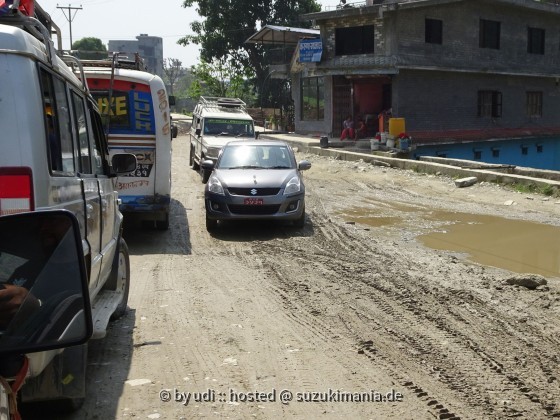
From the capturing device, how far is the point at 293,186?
11.8 meters

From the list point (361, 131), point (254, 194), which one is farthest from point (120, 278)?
point (361, 131)

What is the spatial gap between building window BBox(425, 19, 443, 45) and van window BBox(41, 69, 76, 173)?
27.4 metres

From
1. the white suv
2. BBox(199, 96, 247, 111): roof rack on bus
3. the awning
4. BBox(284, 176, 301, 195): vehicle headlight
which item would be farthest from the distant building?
BBox(284, 176, 301, 195): vehicle headlight

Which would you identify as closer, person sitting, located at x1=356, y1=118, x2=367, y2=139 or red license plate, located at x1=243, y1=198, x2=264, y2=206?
red license plate, located at x1=243, y1=198, x2=264, y2=206

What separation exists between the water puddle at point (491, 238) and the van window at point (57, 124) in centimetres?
661

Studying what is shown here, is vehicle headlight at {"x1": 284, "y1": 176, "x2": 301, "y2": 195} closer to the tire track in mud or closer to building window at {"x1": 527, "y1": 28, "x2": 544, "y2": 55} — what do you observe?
the tire track in mud

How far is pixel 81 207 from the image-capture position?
448 cm

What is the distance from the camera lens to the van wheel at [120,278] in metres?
6.15

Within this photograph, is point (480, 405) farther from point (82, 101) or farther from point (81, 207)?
point (82, 101)

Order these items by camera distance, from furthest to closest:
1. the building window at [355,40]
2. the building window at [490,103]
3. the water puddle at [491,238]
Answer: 1. the building window at [490,103]
2. the building window at [355,40]
3. the water puddle at [491,238]

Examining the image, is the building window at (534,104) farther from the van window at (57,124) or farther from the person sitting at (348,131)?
the van window at (57,124)

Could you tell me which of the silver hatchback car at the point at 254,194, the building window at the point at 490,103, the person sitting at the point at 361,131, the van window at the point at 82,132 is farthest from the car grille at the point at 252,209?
the building window at the point at 490,103

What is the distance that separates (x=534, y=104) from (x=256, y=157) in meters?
27.8

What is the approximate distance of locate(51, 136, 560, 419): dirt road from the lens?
178 inches
